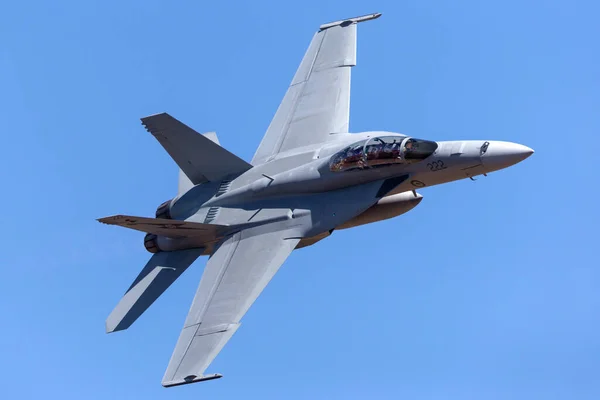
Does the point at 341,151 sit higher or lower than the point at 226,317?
higher

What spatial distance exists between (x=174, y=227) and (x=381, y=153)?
5570 mm

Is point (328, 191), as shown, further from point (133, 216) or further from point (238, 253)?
point (133, 216)

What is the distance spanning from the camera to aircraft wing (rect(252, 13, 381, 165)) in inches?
1480

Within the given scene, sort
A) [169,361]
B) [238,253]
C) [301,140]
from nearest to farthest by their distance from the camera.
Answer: [169,361] → [238,253] → [301,140]

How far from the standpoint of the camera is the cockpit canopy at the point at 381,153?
1324 inches

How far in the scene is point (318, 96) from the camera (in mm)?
38625

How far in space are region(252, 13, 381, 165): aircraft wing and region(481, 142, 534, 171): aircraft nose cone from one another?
207 inches

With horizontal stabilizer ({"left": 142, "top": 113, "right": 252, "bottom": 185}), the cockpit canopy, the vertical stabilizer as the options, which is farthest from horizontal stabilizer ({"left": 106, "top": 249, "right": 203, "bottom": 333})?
the cockpit canopy

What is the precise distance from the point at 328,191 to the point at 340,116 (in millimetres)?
3634

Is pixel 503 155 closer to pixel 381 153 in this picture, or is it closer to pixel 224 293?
pixel 381 153

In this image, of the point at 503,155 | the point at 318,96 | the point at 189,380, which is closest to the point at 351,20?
the point at 318,96

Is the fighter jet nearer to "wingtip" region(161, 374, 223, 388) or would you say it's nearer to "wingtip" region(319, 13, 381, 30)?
"wingtip" region(161, 374, 223, 388)

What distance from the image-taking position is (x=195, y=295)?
34562mm

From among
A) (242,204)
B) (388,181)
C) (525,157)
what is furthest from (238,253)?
(525,157)
